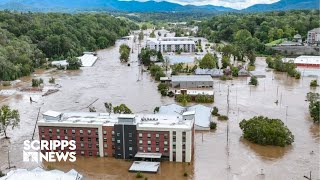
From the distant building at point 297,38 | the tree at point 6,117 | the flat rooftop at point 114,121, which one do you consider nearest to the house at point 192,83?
the flat rooftop at point 114,121

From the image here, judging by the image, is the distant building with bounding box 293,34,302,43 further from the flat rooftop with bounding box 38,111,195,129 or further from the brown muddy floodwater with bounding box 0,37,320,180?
the flat rooftop with bounding box 38,111,195,129

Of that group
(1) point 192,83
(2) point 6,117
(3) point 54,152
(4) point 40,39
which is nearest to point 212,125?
(3) point 54,152

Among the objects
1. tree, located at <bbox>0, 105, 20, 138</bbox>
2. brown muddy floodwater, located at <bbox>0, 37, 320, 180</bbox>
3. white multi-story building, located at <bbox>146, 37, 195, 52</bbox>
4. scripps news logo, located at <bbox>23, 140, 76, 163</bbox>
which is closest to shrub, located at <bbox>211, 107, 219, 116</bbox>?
brown muddy floodwater, located at <bbox>0, 37, 320, 180</bbox>

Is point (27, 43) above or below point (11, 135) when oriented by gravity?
above

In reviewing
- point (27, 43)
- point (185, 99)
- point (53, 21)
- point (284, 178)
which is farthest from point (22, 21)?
point (284, 178)

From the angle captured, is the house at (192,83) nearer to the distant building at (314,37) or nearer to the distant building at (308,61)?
the distant building at (308,61)

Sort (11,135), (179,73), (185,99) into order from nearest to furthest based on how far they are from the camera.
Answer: (11,135) < (185,99) < (179,73)

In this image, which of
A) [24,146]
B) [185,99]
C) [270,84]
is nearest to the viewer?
[24,146]

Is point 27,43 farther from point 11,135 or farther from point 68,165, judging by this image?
point 68,165
